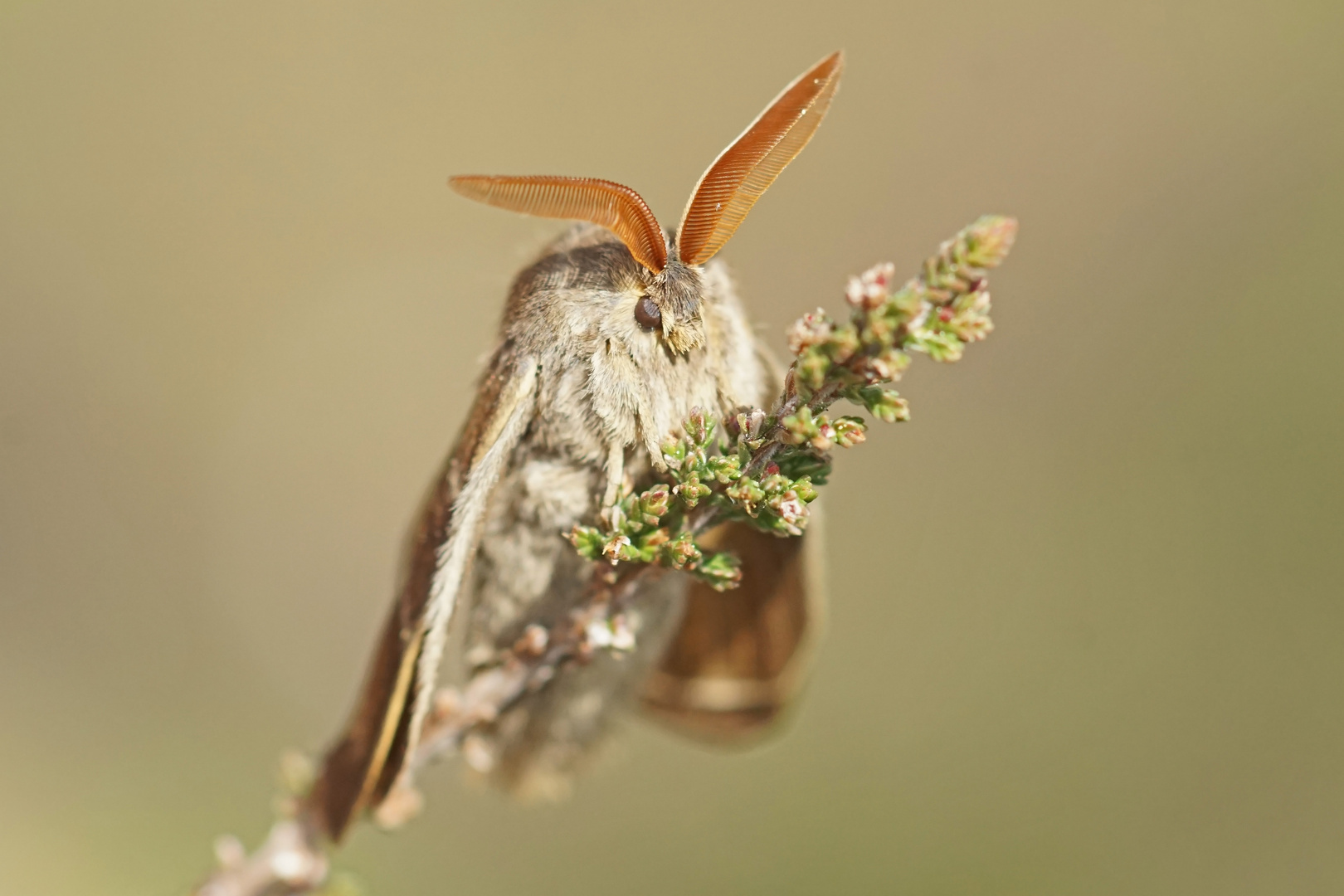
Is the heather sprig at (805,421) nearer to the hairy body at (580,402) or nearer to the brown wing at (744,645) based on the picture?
the hairy body at (580,402)

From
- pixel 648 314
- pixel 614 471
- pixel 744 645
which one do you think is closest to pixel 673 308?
pixel 648 314

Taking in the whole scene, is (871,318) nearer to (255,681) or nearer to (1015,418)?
(1015,418)

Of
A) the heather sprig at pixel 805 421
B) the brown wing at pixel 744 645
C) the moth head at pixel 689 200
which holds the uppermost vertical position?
the moth head at pixel 689 200

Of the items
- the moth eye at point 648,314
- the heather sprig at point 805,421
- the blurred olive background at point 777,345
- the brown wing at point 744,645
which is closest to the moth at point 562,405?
the moth eye at point 648,314

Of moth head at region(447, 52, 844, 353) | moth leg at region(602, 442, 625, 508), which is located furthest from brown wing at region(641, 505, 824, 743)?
moth head at region(447, 52, 844, 353)

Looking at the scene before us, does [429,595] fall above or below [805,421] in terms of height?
below

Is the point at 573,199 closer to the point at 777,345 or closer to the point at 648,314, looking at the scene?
the point at 648,314
